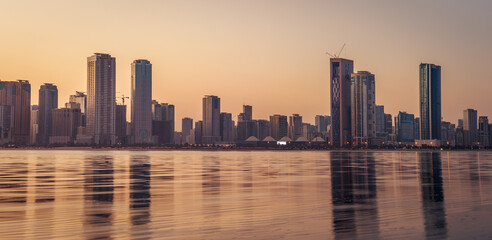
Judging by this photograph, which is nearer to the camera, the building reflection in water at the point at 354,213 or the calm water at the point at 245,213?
the calm water at the point at 245,213

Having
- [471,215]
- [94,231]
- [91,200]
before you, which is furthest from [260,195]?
[94,231]

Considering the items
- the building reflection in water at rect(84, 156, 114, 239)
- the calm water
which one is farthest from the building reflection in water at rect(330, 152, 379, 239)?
the building reflection in water at rect(84, 156, 114, 239)

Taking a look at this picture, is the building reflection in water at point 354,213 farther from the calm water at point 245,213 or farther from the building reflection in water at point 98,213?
the building reflection in water at point 98,213

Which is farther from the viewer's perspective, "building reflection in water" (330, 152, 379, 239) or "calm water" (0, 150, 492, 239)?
"building reflection in water" (330, 152, 379, 239)

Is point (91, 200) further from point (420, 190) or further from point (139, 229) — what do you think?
point (420, 190)

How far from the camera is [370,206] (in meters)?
32.8

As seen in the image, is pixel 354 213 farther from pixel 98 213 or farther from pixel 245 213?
pixel 98 213

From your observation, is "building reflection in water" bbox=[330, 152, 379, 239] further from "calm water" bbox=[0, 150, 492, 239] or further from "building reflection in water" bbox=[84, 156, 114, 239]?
"building reflection in water" bbox=[84, 156, 114, 239]

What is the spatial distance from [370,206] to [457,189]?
1735cm

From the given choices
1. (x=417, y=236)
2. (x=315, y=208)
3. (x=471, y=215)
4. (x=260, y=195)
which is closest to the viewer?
(x=417, y=236)

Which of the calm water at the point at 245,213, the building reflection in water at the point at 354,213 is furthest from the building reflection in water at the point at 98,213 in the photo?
the building reflection in water at the point at 354,213

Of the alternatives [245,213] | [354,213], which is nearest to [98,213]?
[245,213]

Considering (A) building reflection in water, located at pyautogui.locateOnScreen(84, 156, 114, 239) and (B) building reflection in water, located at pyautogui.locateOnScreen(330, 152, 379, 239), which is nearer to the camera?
(A) building reflection in water, located at pyautogui.locateOnScreen(84, 156, 114, 239)

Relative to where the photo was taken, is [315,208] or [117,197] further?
[117,197]
